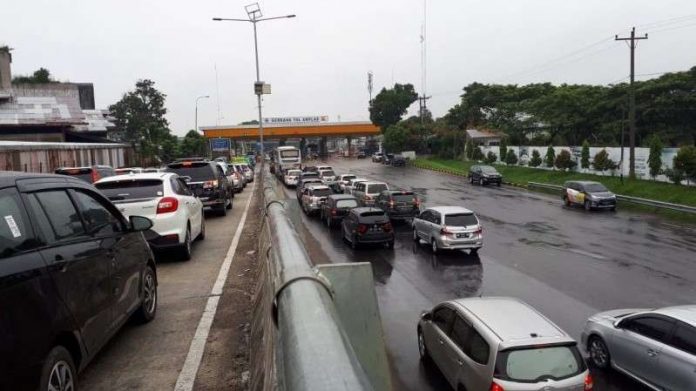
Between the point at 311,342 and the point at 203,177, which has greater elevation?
the point at 311,342

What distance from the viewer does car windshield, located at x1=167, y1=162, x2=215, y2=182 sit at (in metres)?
16.9

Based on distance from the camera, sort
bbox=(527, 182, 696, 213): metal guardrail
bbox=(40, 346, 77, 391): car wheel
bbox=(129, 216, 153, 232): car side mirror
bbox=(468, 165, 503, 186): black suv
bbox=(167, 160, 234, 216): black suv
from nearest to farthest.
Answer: bbox=(40, 346, 77, 391): car wheel, bbox=(129, 216, 153, 232): car side mirror, bbox=(167, 160, 234, 216): black suv, bbox=(527, 182, 696, 213): metal guardrail, bbox=(468, 165, 503, 186): black suv

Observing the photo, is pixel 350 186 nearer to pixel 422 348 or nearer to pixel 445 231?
pixel 445 231

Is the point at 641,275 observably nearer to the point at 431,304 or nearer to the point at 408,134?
the point at 431,304

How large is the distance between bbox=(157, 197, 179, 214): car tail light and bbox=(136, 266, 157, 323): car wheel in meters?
3.38

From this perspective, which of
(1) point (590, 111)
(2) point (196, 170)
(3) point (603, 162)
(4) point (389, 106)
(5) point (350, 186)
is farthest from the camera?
(4) point (389, 106)

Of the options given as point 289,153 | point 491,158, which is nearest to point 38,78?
point 289,153

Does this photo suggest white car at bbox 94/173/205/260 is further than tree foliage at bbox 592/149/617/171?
No

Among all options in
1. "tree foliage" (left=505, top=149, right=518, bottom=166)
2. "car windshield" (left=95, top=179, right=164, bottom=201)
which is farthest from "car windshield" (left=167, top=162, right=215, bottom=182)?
"tree foliage" (left=505, top=149, right=518, bottom=166)

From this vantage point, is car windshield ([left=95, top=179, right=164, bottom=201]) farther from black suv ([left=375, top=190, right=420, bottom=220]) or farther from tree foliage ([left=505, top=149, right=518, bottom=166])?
tree foliage ([left=505, top=149, right=518, bottom=166])

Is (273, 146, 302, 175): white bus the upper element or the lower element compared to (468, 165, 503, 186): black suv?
upper

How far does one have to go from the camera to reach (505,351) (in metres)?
7.24

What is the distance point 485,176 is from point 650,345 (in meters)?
40.0

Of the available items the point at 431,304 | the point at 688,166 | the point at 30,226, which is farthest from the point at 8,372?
the point at 688,166
